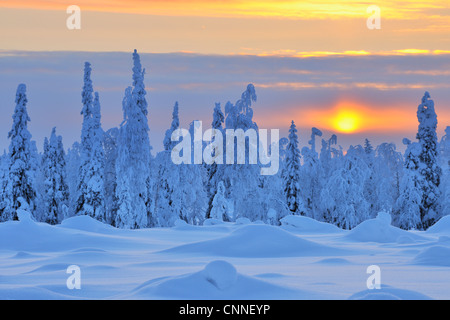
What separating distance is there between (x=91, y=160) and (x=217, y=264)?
36977 mm

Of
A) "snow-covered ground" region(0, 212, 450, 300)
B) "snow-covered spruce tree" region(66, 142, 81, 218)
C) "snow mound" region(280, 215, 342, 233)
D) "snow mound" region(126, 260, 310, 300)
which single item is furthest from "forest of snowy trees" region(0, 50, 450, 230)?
"snow mound" region(126, 260, 310, 300)

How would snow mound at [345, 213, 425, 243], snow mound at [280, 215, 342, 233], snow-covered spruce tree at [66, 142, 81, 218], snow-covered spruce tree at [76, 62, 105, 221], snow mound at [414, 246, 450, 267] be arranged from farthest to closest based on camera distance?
snow-covered spruce tree at [66, 142, 81, 218], snow-covered spruce tree at [76, 62, 105, 221], snow mound at [280, 215, 342, 233], snow mound at [345, 213, 425, 243], snow mound at [414, 246, 450, 267]

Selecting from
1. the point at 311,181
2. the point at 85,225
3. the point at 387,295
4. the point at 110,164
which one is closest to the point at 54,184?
the point at 110,164

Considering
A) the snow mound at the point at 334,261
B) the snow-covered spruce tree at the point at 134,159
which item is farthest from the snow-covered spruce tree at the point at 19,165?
the snow mound at the point at 334,261

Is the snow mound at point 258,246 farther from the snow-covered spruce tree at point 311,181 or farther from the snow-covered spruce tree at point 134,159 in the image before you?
the snow-covered spruce tree at point 311,181

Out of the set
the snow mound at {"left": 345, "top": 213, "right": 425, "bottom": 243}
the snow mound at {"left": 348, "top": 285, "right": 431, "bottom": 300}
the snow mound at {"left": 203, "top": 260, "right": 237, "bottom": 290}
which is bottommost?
the snow mound at {"left": 348, "top": 285, "right": 431, "bottom": 300}

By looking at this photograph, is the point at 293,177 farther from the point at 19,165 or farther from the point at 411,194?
the point at 19,165

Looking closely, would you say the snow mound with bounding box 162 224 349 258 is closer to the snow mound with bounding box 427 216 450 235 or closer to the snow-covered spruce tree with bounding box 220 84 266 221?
the snow mound with bounding box 427 216 450 235

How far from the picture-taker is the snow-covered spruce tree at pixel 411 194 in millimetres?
40031

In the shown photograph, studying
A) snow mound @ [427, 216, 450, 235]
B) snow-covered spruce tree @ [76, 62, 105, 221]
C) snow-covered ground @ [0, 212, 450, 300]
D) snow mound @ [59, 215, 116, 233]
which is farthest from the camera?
snow-covered spruce tree @ [76, 62, 105, 221]

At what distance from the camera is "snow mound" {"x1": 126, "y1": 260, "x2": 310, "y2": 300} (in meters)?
6.78

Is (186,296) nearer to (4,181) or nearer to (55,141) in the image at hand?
(4,181)

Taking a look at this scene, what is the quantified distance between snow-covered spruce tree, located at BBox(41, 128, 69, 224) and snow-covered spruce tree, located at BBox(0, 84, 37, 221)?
7983 millimetres

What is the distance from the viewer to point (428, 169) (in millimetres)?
40406
